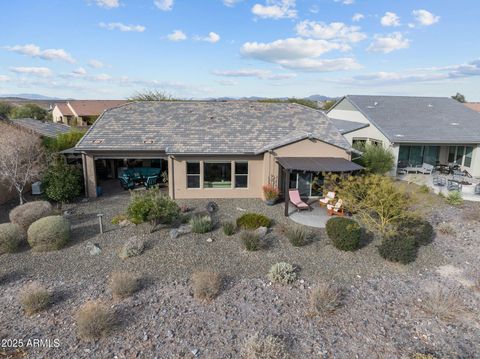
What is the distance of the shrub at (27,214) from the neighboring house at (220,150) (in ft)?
13.6

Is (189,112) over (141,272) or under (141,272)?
over

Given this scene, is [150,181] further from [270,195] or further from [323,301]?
[323,301]

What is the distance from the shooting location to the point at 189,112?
861 inches

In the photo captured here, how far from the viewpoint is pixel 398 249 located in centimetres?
1197

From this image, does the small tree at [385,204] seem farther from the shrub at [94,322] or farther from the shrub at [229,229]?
the shrub at [94,322]

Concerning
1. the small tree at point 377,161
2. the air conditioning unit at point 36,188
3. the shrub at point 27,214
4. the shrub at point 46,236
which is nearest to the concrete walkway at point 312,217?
the small tree at point 377,161

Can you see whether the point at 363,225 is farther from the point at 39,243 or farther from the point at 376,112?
the point at 376,112

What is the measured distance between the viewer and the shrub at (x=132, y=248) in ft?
39.6

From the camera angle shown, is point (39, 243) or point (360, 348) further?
point (39, 243)

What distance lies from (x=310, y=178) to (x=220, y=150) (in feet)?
18.3

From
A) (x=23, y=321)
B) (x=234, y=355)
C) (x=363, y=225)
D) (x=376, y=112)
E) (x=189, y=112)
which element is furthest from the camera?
(x=376, y=112)

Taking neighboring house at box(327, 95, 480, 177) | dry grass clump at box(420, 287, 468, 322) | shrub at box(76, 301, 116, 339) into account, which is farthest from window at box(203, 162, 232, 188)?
neighboring house at box(327, 95, 480, 177)

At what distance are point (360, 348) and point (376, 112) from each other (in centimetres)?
2426

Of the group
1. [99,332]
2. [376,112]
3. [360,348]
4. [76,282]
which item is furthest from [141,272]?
[376,112]
